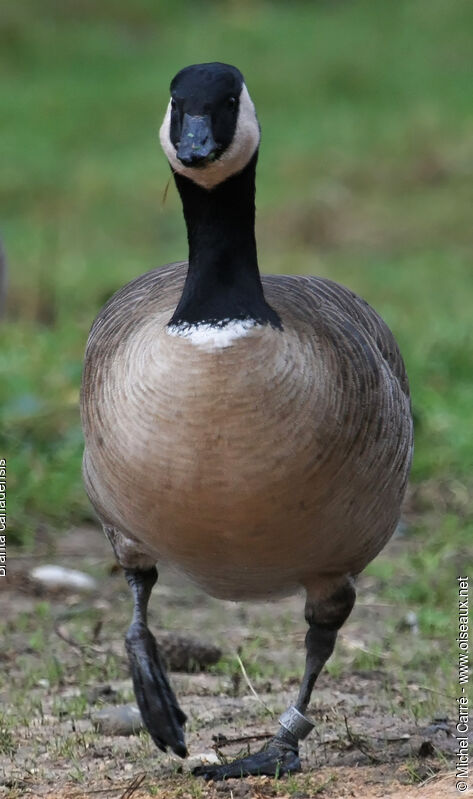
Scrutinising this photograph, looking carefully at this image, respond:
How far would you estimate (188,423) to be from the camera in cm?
335

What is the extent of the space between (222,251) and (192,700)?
1.65 metres

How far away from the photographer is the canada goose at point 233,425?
3.38 metres

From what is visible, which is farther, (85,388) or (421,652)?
(421,652)

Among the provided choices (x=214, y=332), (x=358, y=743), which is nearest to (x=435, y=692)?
(x=358, y=743)

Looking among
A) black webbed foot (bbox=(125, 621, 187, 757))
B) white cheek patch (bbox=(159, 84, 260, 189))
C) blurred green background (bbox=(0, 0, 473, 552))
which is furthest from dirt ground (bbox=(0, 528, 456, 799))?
white cheek patch (bbox=(159, 84, 260, 189))

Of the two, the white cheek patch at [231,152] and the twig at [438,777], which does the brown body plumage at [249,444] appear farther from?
the twig at [438,777]

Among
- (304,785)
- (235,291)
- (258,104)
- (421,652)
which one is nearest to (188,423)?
(235,291)

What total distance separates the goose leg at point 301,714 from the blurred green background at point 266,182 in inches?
87.2

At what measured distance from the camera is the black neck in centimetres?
354

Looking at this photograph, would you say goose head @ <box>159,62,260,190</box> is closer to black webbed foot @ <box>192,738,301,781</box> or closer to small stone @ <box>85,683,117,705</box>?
black webbed foot @ <box>192,738,301,781</box>

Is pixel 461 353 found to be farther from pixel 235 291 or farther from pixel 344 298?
pixel 235 291

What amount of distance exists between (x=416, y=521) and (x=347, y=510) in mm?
2935

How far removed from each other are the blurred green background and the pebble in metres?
0.36

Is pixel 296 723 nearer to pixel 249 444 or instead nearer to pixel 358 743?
pixel 358 743
